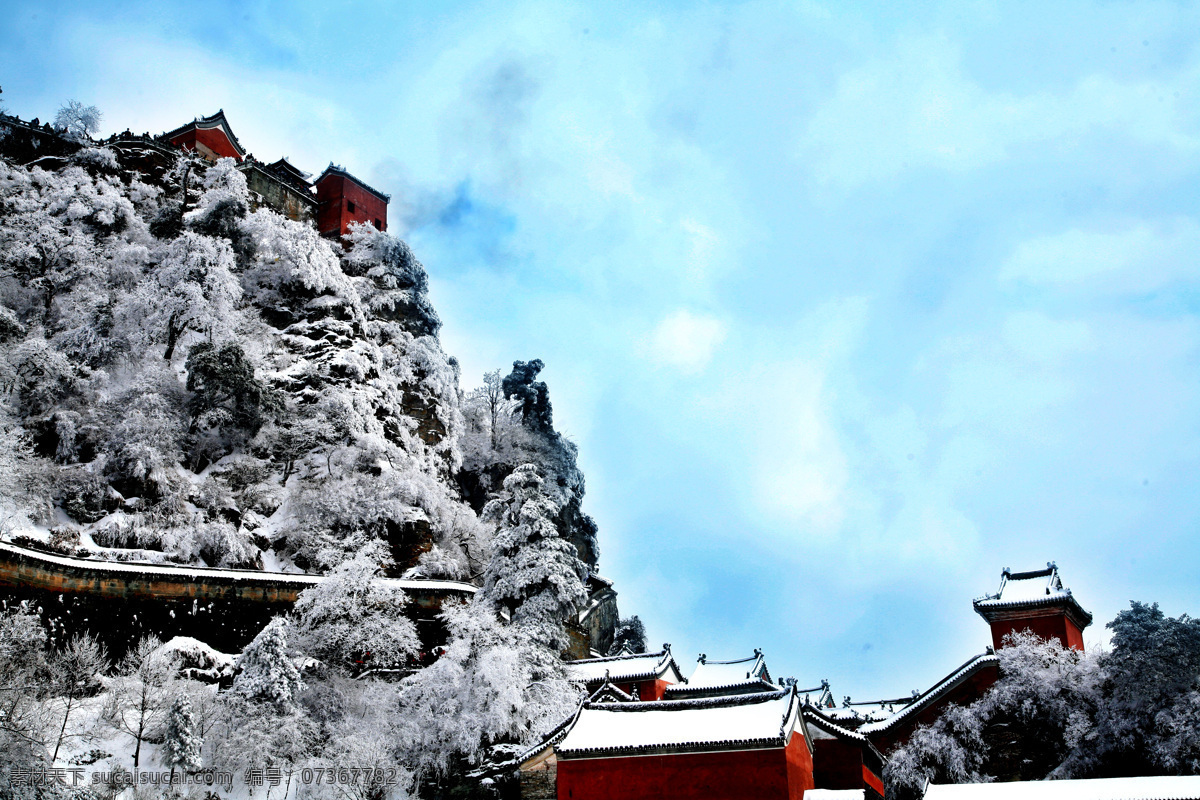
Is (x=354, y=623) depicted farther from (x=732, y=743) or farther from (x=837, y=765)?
(x=837, y=765)

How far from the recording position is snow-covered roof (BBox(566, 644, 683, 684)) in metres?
36.7

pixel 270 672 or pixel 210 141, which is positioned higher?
pixel 210 141

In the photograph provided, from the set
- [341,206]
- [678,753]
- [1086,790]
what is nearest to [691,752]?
[678,753]

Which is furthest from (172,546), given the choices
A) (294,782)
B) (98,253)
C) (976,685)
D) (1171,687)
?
(1171,687)

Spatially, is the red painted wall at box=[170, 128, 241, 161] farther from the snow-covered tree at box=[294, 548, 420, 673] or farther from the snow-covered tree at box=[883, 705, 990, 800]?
the snow-covered tree at box=[883, 705, 990, 800]

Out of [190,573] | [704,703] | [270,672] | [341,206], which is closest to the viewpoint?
[270,672]

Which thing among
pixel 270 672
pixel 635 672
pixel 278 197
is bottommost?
pixel 270 672

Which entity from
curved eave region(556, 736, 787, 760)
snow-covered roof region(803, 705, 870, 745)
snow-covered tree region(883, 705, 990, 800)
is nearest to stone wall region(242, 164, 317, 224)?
curved eave region(556, 736, 787, 760)

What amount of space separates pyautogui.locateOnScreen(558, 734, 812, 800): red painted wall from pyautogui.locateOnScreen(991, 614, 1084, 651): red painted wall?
14.2 m

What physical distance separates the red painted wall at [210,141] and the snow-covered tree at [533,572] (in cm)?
3517

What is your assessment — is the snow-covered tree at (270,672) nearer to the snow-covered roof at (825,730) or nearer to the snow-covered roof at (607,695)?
the snow-covered roof at (607,695)

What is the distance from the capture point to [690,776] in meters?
25.5

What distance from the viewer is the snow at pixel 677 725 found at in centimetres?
2562

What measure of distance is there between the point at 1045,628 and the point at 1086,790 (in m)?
12.9
